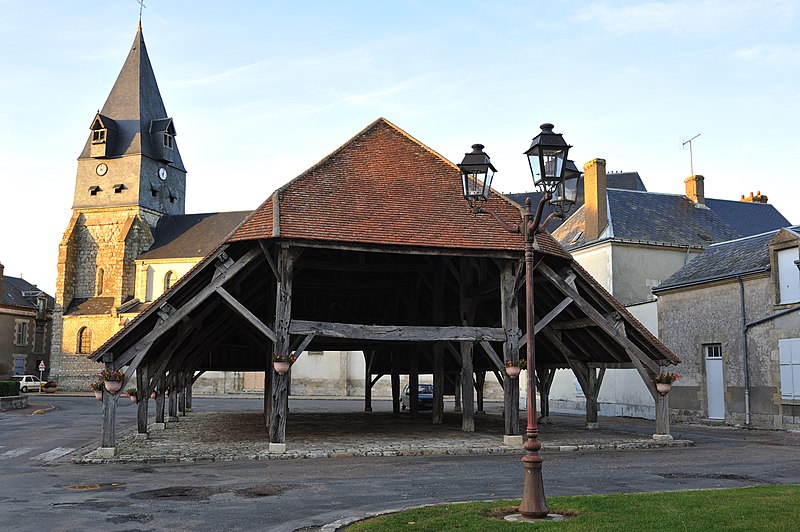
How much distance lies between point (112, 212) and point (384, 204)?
130ft

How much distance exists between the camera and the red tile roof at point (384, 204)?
44.9 feet

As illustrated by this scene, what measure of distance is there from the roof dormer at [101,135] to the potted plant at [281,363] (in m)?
42.1

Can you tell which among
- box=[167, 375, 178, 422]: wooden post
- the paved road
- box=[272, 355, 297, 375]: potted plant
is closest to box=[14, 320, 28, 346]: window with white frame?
box=[167, 375, 178, 422]: wooden post

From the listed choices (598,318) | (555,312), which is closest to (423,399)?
(598,318)

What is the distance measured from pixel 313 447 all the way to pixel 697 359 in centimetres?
1237

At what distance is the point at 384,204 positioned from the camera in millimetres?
14781

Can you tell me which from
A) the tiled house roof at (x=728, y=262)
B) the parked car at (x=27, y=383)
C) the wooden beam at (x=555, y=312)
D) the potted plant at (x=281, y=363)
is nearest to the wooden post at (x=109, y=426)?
the potted plant at (x=281, y=363)

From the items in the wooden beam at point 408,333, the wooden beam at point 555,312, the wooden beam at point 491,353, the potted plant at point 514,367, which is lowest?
the potted plant at point 514,367

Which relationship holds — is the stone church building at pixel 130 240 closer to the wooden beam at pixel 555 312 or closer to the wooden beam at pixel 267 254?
the wooden beam at pixel 555 312

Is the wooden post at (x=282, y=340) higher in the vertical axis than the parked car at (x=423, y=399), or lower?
higher

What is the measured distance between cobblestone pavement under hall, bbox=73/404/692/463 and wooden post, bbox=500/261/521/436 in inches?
21.6

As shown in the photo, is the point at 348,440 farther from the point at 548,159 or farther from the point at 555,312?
the point at 548,159

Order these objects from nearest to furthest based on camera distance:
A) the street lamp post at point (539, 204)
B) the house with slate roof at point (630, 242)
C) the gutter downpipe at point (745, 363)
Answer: the street lamp post at point (539, 204) < the gutter downpipe at point (745, 363) < the house with slate roof at point (630, 242)

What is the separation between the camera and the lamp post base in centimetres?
700
